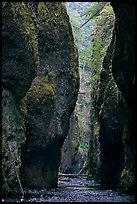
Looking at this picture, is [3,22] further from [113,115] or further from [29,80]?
[113,115]

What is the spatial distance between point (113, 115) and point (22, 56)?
24.1 ft

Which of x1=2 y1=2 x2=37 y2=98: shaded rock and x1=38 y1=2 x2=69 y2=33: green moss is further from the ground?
x1=38 y1=2 x2=69 y2=33: green moss

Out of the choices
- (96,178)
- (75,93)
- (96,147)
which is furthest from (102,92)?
(96,178)

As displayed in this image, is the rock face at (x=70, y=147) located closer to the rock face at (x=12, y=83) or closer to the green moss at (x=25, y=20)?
the rock face at (x=12, y=83)

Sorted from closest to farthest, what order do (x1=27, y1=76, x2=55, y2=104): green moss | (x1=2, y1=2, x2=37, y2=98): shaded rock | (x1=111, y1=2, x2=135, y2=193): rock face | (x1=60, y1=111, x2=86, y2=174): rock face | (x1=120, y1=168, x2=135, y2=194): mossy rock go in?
(x1=111, y1=2, x2=135, y2=193): rock face < (x1=2, y1=2, x2=37, y2=98): shaded rock < (x1=120, y1=168, x2=135, y2=194): mossy rock < (x1=27, y1=76, x2=55, y2=104): green moss < (x1=60, y1=111, x2=86, y2=174): rock face

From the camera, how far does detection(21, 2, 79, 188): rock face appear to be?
19.8 m

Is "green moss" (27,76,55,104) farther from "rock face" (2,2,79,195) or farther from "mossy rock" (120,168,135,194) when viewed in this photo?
"mossy rock" (120,168,135,194)

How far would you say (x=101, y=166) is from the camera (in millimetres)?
24750

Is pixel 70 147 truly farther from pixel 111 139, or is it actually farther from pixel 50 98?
pixel 50 98

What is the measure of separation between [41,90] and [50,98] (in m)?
0.61

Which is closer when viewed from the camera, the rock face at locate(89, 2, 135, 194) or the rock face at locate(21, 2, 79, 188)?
the rock face at locate(89, 2, 135, 194)

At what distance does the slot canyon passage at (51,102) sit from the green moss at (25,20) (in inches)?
1.4

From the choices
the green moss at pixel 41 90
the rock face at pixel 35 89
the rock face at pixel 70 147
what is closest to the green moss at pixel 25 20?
the rock face at pixel 35 89

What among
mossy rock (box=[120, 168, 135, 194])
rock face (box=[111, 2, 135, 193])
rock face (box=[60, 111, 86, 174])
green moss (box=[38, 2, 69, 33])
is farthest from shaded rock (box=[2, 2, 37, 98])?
rock face (box=[60, 111, 86, 174])
